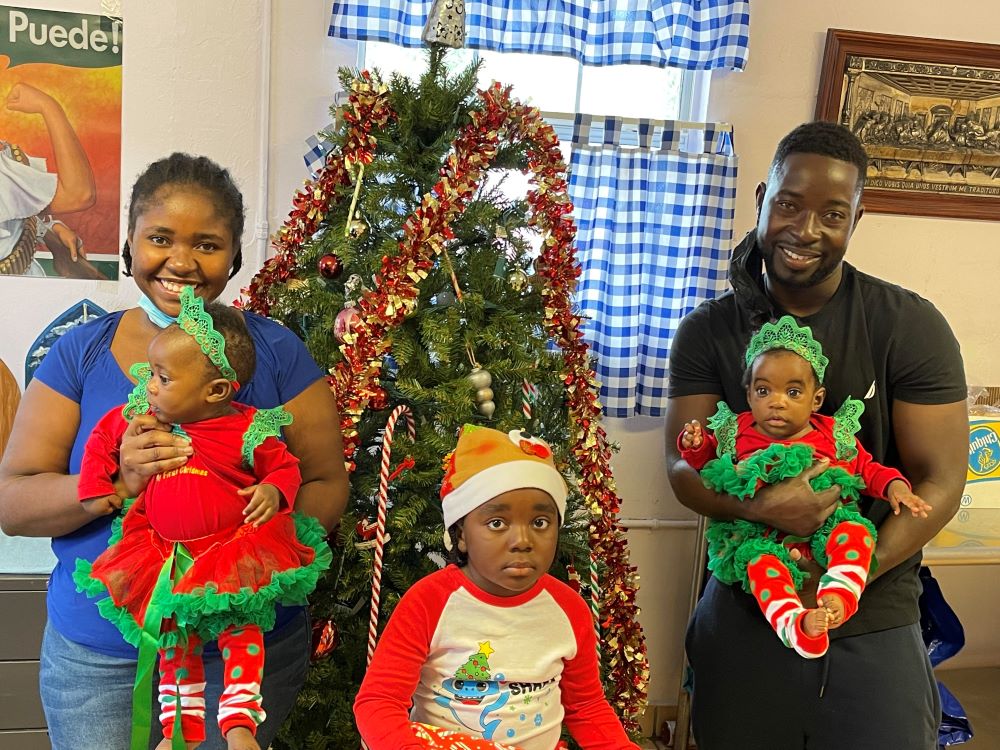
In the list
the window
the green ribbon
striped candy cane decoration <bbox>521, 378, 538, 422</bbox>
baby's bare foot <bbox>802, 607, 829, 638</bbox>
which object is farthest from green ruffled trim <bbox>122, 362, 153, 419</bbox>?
the window

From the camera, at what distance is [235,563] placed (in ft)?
4.48

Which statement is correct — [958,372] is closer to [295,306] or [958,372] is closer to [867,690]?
[867,690]

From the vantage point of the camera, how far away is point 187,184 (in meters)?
1.46

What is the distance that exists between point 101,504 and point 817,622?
1284 millimetres

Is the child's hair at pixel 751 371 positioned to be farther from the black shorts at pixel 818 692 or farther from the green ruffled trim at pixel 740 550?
the black shorts at pixel 818 692

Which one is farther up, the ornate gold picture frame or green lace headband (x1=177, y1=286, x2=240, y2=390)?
the ornate gold picture frame

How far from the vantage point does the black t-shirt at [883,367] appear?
1.70 metres

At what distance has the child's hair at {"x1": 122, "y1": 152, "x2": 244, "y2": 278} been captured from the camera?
4.78 ft

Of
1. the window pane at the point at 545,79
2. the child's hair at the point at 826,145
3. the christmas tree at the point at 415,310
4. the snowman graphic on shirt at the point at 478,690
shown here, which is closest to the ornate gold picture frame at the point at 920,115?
the window pane at the point at 545,79

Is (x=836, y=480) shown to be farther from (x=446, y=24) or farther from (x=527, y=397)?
(x=446, y=24)

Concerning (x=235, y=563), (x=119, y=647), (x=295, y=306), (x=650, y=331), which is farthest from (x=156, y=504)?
(x=650, y=331)

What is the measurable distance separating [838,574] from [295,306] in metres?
1.34

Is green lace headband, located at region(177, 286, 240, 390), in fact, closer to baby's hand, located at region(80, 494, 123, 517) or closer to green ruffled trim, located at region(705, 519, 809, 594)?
baby's hand, located at region(80, 494, 123, 517)

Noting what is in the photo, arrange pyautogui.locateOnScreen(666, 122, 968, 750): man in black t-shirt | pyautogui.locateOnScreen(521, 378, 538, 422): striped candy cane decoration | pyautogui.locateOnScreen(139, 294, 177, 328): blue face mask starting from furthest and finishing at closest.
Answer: pyautogui.locateOnScreen(521, 378, 538, 422): striped candy cane decoration < pyautogui.locateOnScreen(666, 122, 968, 750): man in black t-shirt < pyautogui.locateOnScreen(139, 294, 177, 328): blue face mask
